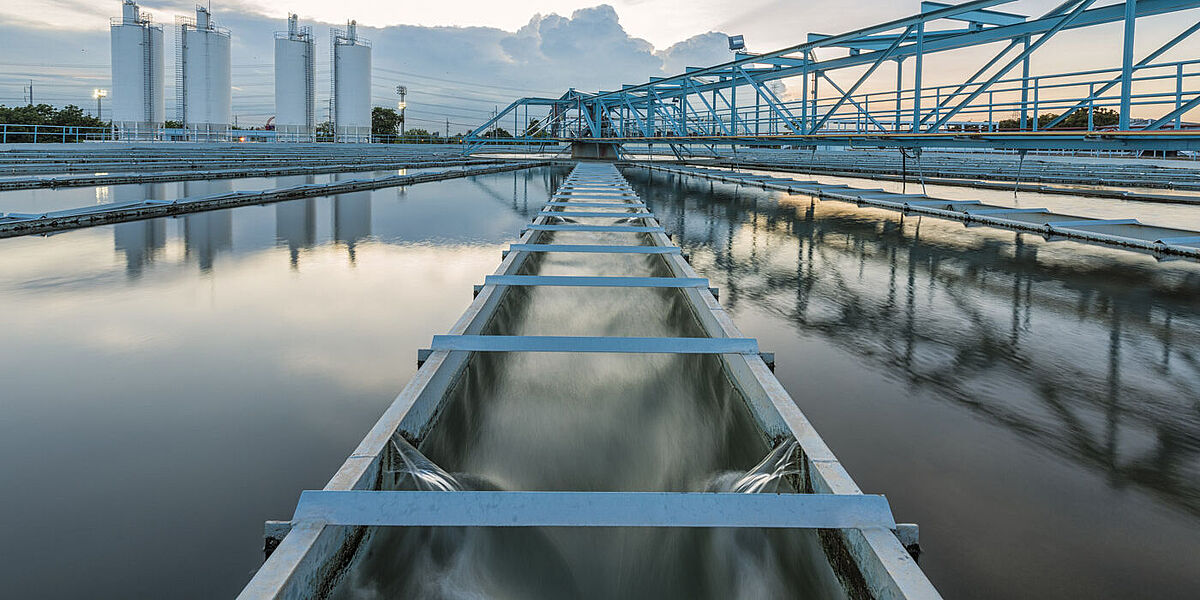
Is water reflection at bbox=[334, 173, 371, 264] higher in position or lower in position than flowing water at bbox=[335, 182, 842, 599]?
higher

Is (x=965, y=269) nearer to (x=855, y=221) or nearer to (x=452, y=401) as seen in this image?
(x=855, y=221)

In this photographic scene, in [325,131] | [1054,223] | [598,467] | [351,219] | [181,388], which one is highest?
[325,131]

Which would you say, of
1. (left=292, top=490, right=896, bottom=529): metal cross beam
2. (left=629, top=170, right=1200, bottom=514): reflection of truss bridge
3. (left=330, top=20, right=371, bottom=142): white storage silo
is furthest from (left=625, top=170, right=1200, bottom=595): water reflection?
(left=330, top=20, right=371, bottom=142): white storage silo

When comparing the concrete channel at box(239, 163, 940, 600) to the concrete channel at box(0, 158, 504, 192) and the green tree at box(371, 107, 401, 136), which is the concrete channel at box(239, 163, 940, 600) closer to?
the concrete channel at box(0, 158, 504, 192)

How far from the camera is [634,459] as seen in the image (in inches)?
121

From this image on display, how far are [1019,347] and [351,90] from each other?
52532 mm

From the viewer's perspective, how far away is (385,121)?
70188mm

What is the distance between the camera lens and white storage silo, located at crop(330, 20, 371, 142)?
165ft

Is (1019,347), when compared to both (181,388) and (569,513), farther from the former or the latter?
(181,388)

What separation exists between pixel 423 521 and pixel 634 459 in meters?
1.47

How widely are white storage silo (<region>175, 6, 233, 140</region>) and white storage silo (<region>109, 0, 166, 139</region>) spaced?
1241mm

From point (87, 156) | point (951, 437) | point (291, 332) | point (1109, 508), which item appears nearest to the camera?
point (1109, 508)

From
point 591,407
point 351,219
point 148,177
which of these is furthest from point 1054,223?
point 148,177

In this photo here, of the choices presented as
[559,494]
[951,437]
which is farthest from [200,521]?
[951,437]
